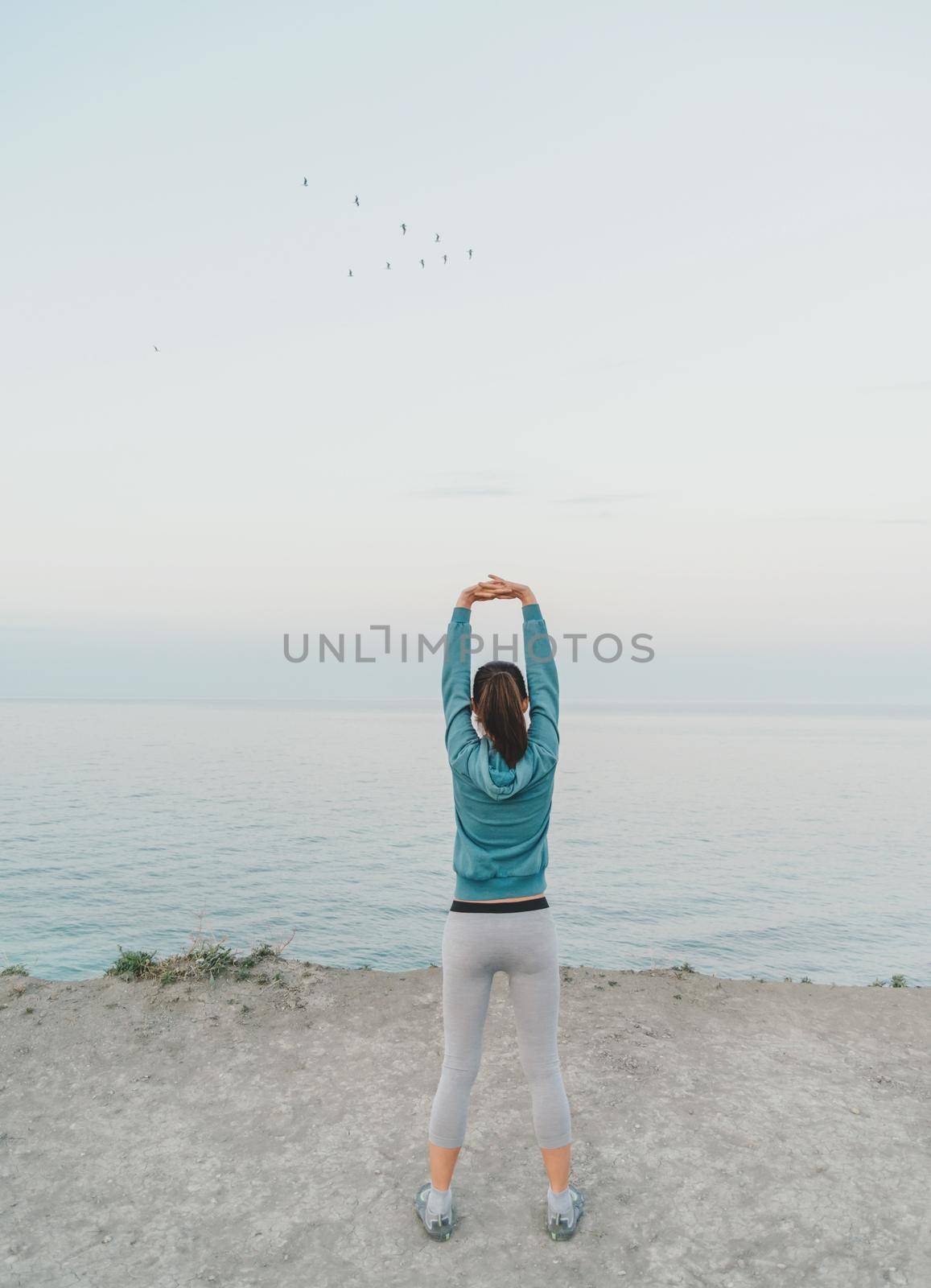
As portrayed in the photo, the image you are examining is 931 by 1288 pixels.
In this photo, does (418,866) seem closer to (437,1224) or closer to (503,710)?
(437,1224)

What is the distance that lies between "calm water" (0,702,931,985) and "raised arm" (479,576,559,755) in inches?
493

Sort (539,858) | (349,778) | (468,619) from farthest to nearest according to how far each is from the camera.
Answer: (349,778), (468,619), (539,858)

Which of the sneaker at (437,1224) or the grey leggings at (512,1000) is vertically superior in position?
the grey leggings at (512,1000)

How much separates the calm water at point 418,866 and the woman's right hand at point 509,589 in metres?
12.6

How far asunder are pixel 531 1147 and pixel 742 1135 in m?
1.42

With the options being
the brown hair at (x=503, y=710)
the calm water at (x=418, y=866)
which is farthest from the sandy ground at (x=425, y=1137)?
the calm water at (x=418, y=866)

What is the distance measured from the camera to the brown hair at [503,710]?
12.9 ft

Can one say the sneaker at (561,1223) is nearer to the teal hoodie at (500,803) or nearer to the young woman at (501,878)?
the young woman at (501,878)

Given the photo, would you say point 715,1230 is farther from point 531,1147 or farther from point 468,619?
point 468,619

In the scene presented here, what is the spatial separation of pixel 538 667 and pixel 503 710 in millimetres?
366

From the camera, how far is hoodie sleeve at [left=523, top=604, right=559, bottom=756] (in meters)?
4.05

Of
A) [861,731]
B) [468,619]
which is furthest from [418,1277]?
[861,731]

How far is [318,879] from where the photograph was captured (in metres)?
23.7

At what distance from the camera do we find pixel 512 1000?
4.06 metres
